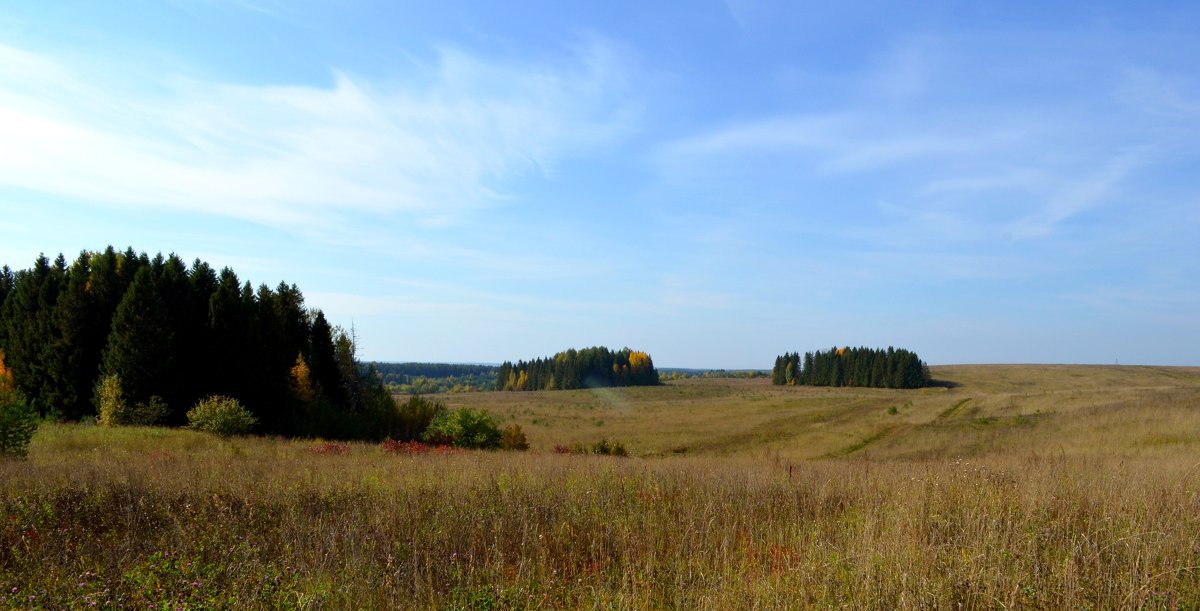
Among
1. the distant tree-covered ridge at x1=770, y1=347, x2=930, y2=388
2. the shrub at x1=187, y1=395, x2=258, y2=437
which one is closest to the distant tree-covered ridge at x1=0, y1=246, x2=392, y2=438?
the shrub at x1=187, y1=395, x2=258, y2=437

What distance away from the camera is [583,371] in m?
137

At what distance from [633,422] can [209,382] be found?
99.9 feet

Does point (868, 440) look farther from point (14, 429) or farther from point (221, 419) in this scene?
point (14, 429)

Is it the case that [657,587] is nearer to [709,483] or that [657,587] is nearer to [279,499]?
[709,483]

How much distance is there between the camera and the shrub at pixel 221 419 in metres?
24.7

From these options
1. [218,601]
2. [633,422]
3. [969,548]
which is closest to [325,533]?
[218,601]

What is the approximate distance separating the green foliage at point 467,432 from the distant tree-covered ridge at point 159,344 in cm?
619

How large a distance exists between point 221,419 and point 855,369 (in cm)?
11315

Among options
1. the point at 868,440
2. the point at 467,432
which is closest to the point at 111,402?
the point at 467,432

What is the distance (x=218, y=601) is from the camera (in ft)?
16.6

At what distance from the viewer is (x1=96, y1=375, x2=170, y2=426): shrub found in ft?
89.6

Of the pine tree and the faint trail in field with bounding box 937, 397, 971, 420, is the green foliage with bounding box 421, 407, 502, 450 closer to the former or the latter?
the pine tree

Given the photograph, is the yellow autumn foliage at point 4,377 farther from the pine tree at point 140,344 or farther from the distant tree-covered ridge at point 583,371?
the distant tree-covered ridge at point 583,371

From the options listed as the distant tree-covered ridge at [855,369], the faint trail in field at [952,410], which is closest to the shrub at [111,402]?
the faint trail in field at [952,410]
